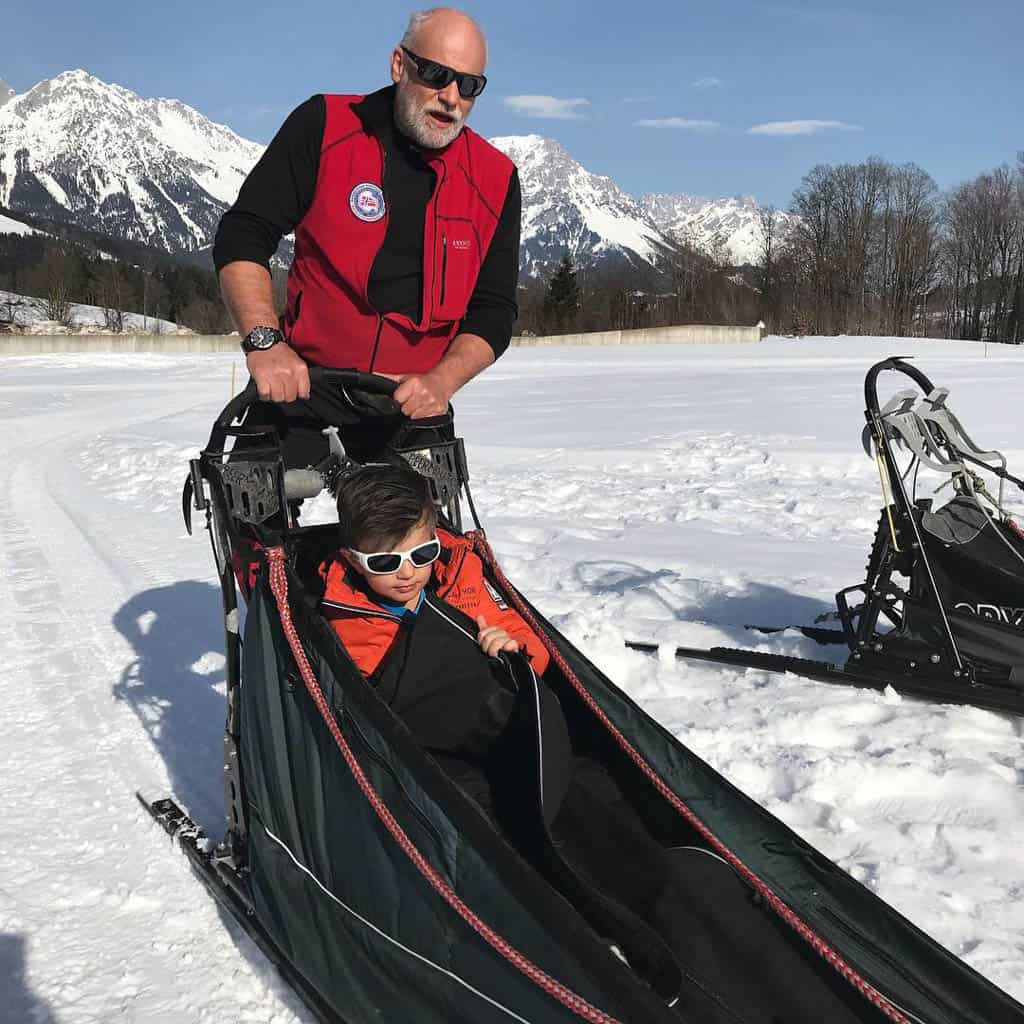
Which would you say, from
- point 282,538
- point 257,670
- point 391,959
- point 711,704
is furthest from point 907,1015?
point 711,704

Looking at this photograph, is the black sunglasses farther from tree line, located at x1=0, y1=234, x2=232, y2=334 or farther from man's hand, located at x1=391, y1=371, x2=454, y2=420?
tree line, located at x1=0, y1=234, x2=232, y2=334

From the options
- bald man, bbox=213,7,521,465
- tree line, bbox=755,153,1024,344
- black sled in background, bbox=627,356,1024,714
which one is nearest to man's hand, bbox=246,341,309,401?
bald man, bbox=213,7,521,465

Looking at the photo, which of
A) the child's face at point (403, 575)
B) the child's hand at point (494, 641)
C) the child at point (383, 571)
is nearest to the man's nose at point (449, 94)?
the child at point (383, 571)

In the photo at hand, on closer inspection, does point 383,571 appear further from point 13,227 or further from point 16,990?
point 13,227

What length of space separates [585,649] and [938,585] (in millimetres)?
1281

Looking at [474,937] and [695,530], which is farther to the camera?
[695,530]

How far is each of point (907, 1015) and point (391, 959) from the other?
87 centimetres

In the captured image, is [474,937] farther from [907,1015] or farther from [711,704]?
[711,704]

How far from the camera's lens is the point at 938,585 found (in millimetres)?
3494

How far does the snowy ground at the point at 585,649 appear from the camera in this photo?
234 centimetres

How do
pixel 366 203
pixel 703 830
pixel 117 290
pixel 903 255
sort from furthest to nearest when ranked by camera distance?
pixel 117 290 < pixel 903 255 < pixel 366 203 < pixel 703 830

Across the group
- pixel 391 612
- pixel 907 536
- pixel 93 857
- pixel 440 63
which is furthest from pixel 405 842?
pixel 907 536

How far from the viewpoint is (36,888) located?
2559mm

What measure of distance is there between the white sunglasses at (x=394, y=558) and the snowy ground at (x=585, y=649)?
0.91 m
